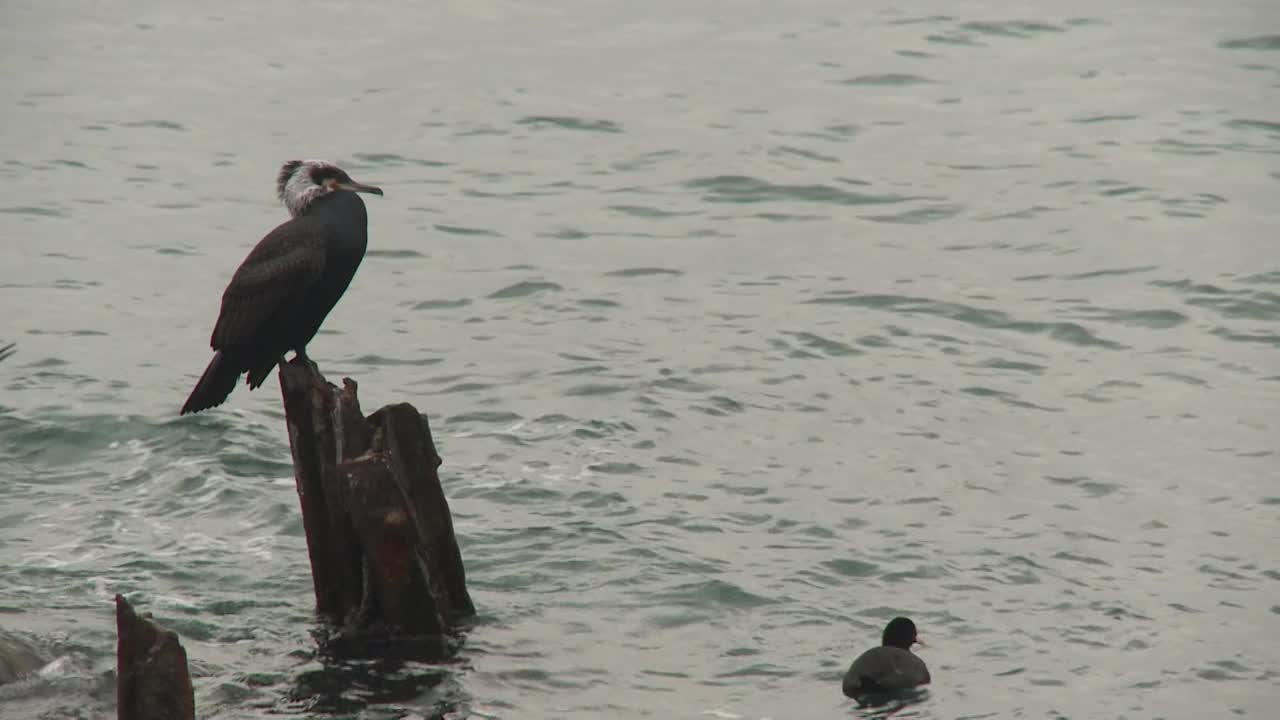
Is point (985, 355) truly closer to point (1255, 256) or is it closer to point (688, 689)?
point (1255, 256)

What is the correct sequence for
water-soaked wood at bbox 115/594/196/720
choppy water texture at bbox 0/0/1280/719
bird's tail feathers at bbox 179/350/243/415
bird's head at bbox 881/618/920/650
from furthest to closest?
choppy water texture at bbox 0/0/1280/719 → bird's tail feathers at bbox 179/350/243/415 → bird's head at bbox 881/618/920/650 → water-soaked wood at bbox 115/594/196/720

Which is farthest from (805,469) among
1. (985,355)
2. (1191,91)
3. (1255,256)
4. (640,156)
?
(1191,91)

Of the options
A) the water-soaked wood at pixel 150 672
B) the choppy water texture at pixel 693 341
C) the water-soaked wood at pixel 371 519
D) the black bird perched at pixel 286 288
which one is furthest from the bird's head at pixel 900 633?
the water-soaked wood at pixel 150 672

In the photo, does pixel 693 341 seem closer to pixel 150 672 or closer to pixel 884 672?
pixel 884 672

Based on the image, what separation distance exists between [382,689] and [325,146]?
1529 centimetres

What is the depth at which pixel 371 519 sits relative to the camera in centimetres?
1123

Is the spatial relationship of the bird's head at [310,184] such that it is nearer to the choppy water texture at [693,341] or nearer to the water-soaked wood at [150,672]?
the choppy water texture at [693,341]

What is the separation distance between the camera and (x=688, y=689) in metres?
12.1

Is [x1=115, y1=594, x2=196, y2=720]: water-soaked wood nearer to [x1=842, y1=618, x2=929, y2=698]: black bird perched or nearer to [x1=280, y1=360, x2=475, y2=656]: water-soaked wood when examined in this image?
[x1=280, y1=360, x2=475, y2=656]: water-soaked wood

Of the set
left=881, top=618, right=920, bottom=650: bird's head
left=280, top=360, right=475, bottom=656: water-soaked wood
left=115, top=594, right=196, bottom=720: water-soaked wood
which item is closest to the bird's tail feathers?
left=280, top=360, right=475, bottom=656: water-soaked wood

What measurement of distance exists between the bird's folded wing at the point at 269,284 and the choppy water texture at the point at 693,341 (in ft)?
6.14

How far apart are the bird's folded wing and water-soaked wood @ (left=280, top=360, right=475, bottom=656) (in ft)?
1.45

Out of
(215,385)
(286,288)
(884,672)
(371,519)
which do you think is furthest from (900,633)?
(215,385)

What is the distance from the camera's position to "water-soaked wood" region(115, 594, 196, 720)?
8.88 metres
